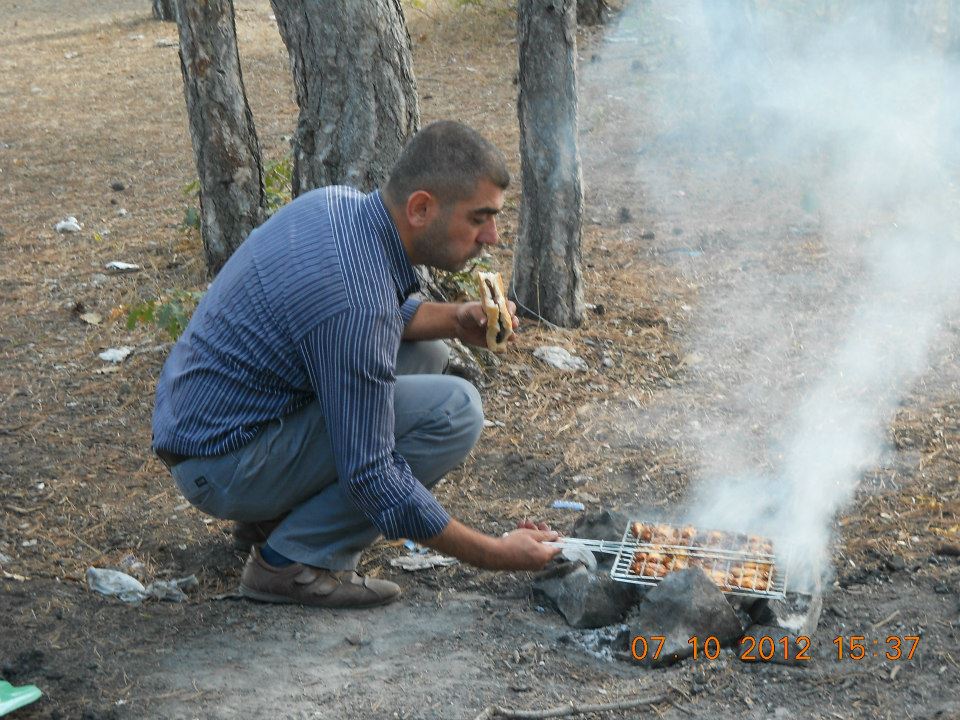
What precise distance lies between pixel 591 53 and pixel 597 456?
7.63 metres

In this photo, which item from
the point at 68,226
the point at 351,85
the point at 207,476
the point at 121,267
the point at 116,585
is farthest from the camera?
the point at 68,226

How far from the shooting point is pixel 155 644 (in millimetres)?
3182

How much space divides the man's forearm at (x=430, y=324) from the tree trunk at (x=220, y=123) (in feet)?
9.15

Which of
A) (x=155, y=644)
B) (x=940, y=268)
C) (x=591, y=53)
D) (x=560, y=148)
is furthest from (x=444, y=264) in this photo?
(x=591, y=53)

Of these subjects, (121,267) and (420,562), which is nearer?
(420,562)

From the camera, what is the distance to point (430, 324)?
12.2 feet

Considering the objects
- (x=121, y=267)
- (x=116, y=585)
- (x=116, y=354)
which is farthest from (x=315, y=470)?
(x=121, y=267)

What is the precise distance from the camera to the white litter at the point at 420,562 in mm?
3701

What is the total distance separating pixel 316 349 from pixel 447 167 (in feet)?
2.01

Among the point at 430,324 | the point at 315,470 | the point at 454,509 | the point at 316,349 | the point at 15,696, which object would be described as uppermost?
the point at 316,349

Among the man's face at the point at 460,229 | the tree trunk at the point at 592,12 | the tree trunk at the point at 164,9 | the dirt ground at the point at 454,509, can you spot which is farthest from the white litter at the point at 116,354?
the tree trunk at the point at 164,9

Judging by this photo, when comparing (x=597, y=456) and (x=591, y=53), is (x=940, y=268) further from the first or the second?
(x=591, y=53)

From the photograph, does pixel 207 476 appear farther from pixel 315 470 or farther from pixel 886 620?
pixel 886 620
